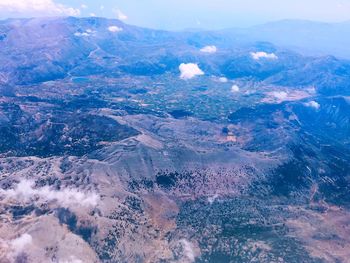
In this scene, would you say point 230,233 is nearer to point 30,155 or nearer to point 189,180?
point 189,180

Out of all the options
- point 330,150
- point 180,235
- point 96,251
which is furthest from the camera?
point 330,150

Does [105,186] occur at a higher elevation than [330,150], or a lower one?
higher

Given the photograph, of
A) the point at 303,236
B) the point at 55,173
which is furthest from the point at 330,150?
the point at 55,173

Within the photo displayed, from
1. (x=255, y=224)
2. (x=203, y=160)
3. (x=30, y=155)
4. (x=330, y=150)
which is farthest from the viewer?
(x=330, y=150)

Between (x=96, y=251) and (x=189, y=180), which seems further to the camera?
(x=189, y=180)

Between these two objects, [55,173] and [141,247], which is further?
[55,173]

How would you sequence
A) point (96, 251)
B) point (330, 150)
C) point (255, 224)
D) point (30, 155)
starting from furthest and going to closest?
point (330, 150)
point (30, 155)
point (255, 224)
point (96, 251)

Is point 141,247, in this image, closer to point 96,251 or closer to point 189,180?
point 96,251

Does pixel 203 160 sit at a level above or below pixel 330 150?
above

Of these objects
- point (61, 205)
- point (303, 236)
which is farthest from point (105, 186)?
point (303, 236)
